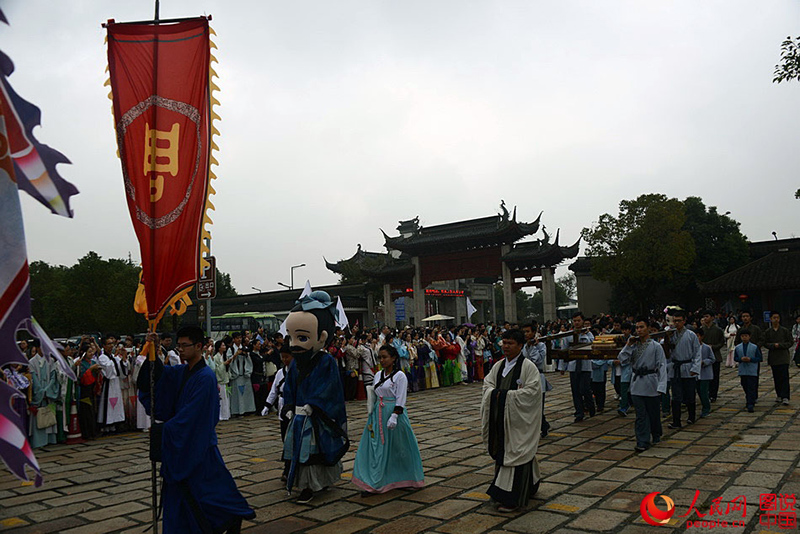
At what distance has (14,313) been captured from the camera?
1.92m

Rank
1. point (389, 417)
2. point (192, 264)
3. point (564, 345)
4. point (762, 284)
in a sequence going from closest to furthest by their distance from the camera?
point (192, 264)
point (389, 417)
point (564, 345)
point (762, 284)

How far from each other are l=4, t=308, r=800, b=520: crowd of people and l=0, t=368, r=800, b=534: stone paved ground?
0.31m

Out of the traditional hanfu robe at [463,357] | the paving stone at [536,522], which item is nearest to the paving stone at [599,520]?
the paving stone at [536,522]

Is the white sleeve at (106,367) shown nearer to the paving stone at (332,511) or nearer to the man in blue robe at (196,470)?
the paving stone at (332,511)

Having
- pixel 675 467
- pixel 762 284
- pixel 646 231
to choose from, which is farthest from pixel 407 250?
pixel 675 467

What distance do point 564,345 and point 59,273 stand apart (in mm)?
44875

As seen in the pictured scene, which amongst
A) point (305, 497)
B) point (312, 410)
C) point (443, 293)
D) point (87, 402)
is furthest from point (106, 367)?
point (443, 293)

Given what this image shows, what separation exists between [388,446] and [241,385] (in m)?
6.91

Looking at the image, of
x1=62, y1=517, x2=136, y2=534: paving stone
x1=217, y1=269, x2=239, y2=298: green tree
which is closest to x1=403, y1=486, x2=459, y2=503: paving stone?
x1=62, y1=517, x2=136, y2=534: paving stone

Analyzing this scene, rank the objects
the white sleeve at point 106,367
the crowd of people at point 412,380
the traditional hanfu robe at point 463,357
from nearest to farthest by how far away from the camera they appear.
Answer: the crowd of people at point 412,380 < the white sleeve at point 106,367 < the traditional hanfu robe at point 463,357

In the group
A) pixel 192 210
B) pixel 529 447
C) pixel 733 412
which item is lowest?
pixel 733 412

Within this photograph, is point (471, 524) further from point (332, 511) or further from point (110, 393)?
point (110, 393)

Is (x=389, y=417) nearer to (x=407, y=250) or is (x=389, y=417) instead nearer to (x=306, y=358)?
(x=306, y=358)

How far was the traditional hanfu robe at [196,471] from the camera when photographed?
13.1 ft
